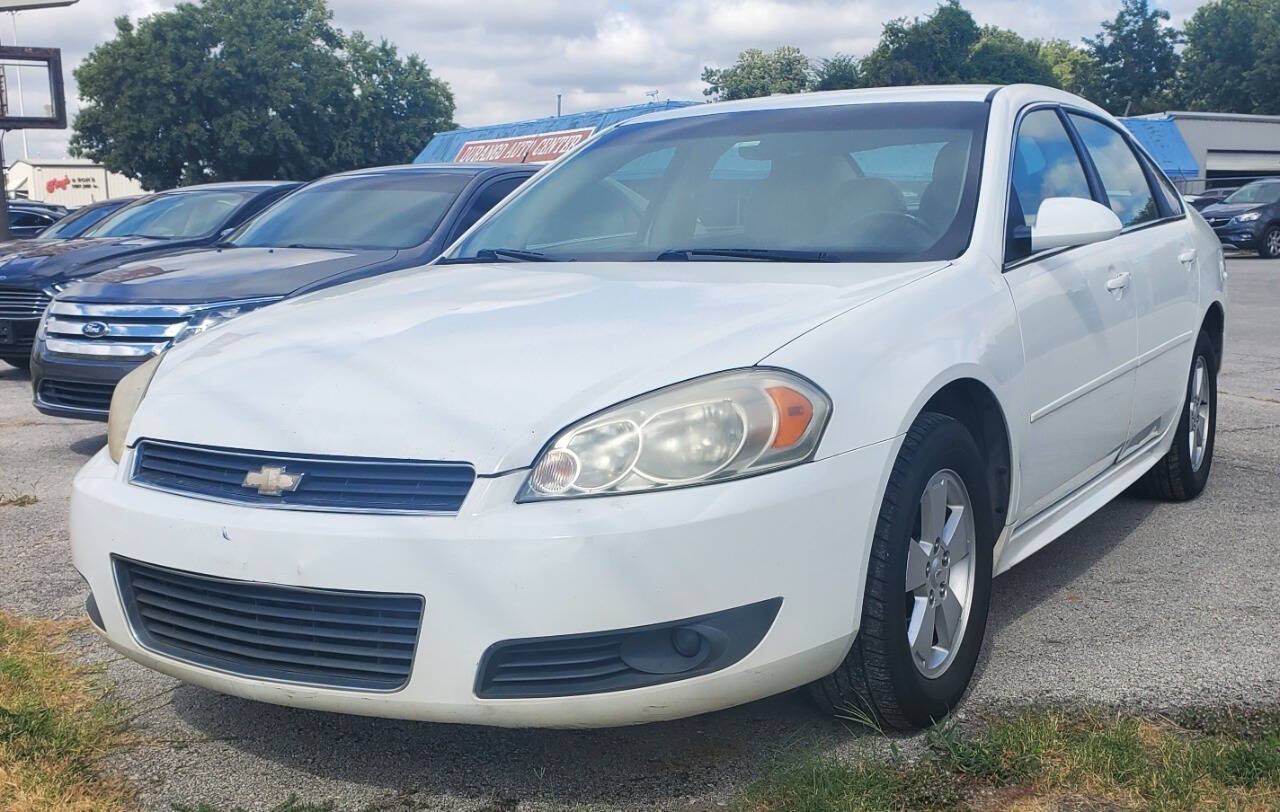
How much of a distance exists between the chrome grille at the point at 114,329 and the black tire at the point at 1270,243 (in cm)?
2282

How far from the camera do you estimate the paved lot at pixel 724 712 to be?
9.10ft

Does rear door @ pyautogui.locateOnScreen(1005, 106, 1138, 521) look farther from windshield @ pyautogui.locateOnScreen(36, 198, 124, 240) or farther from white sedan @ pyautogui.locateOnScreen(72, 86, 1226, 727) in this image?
windshield @ pyautogui.locateOnScreen(36, 198, 124, 240)

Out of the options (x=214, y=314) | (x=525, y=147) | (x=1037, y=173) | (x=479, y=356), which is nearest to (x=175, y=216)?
(x=214, y=314)

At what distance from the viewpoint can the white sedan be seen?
242cm

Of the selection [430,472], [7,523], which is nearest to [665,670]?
[430,472]

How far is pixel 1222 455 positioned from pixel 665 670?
4.47m

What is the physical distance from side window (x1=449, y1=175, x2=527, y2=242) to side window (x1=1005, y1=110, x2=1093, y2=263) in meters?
3.20

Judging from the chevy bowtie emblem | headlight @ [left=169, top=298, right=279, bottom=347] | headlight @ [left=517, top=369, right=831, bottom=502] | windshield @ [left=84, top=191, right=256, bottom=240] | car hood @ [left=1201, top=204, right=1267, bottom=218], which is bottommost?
car hood @ [left=1201, top=204, right=1267, bottom=218]

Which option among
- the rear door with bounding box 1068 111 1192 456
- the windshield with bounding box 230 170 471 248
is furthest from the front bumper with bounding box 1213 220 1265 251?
the rear door with bounding box 1068 111 1192 456

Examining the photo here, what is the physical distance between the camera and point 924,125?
12.5 feet

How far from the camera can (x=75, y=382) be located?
6.36 m

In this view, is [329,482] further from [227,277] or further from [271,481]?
[227,277]

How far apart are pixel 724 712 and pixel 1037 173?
1.92 meters

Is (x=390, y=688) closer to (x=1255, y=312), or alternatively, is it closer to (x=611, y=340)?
(x=611, y=340)
